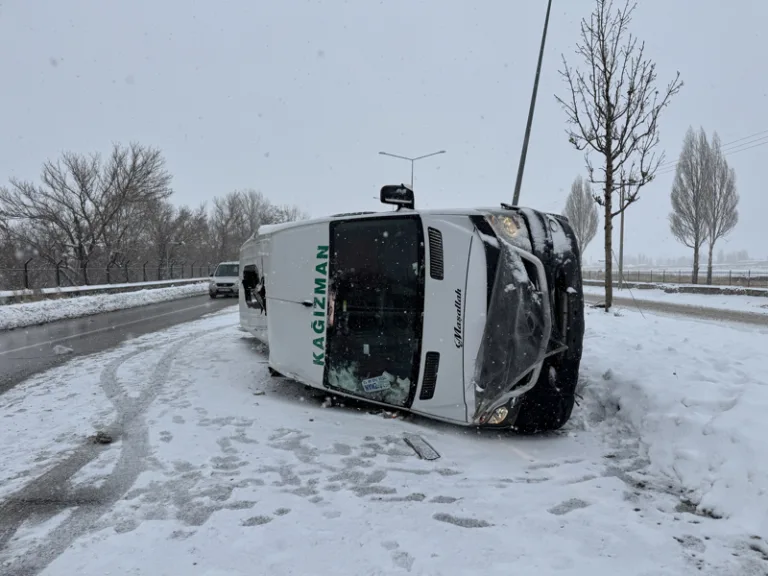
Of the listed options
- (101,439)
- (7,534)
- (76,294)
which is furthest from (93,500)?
(76,294)

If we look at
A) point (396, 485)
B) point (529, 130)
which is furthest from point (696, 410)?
point (529, 130)

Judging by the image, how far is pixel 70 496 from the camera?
9.96 feet

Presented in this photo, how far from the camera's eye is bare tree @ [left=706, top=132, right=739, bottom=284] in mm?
29734

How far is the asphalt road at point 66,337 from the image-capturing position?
287 inches

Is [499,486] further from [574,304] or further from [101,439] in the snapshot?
[101,439]

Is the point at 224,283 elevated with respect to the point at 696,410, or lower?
elevated

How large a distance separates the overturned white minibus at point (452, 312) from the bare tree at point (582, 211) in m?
44.3

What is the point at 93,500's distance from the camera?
117 inches

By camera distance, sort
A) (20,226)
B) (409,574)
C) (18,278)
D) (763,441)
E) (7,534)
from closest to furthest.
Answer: (409,574) → (7,534) → (763,441) → (18,278) → (20,226)

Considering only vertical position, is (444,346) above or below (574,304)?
below

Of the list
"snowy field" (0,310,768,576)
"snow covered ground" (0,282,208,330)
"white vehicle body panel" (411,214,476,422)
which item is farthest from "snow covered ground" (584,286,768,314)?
"snow covered ground" (0,282,208,330)

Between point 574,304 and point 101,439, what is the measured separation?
4217mm

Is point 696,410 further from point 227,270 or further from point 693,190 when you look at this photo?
point 693,190

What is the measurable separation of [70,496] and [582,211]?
4784 centimetres
